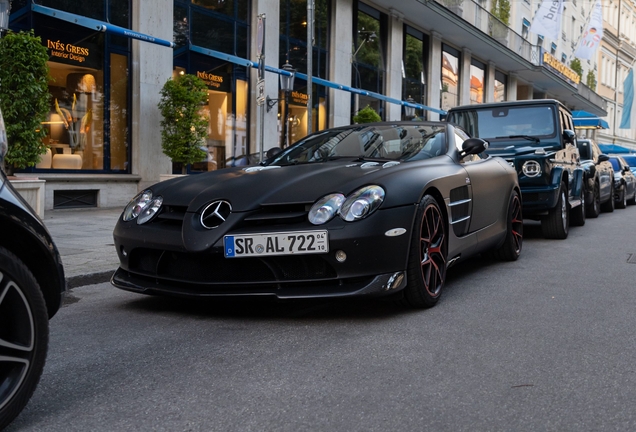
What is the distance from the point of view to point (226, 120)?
55.0 feet

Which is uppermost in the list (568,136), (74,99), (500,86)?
(500,86)

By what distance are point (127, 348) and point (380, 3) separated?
20912mm

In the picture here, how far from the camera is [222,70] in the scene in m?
16.5

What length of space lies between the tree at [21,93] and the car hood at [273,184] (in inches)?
228

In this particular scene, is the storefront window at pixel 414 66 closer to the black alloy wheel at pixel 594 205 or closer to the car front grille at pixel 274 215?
the black alloy wheel at pixel 594 205

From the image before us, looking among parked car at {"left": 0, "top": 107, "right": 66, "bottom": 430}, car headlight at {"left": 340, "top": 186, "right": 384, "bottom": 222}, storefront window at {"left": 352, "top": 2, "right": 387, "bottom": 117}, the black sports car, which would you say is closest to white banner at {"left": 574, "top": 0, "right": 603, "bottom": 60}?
storefront window at {"left": 352, "top": 2, "right": 387, "bottom": 117}

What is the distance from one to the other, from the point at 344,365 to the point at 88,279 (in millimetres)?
3219

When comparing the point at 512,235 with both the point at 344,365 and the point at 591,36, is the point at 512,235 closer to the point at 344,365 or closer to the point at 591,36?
the point at 344,365

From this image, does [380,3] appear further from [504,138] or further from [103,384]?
[103,384]

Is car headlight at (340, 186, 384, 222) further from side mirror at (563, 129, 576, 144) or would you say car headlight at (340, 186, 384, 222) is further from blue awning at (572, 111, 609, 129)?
blue awning at (572, 111, 609, 129)

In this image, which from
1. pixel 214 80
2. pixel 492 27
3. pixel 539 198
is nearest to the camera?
pixel 539 198

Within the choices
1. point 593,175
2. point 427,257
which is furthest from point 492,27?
point 427,257

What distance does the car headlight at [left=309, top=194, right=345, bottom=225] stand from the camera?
411 cm

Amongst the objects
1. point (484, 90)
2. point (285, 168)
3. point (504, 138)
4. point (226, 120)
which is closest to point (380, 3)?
point (226, 120)
